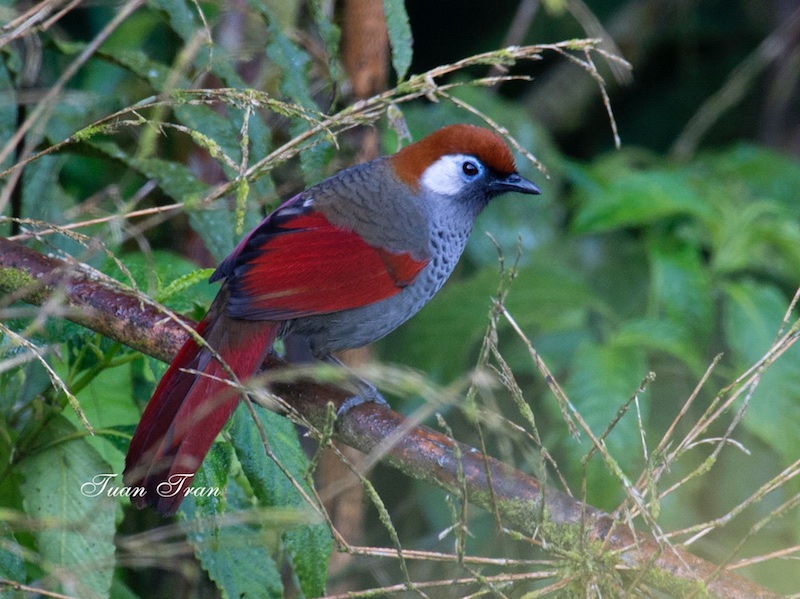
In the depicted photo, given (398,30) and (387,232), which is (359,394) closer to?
(387,232)

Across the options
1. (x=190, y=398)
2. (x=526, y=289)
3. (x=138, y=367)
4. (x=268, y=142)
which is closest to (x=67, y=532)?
(x=190, y=398)

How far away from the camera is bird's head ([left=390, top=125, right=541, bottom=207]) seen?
2695 mm

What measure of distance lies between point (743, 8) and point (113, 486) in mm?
4705

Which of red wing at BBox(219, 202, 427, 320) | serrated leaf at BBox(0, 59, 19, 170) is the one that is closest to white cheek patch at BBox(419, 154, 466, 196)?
red wing at BBox(219, 202, 427, 320)

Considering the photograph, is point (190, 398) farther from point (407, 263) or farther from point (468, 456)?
point (407, 263)

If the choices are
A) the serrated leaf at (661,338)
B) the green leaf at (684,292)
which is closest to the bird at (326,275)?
the serrated leaf at (661,338)

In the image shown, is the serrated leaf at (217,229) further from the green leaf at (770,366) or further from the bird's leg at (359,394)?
the green leaf at (770,366)

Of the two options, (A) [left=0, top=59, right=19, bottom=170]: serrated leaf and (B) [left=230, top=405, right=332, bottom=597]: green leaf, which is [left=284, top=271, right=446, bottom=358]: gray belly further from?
(A) [left=0, top=59, right=19, bottom=170]: serrated leaf

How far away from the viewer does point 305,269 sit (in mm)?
2326

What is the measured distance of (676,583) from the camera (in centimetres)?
150

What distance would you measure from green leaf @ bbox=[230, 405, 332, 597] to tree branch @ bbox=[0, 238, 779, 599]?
0.13 meters

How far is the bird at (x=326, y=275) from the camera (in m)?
1.78

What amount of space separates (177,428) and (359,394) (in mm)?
436
